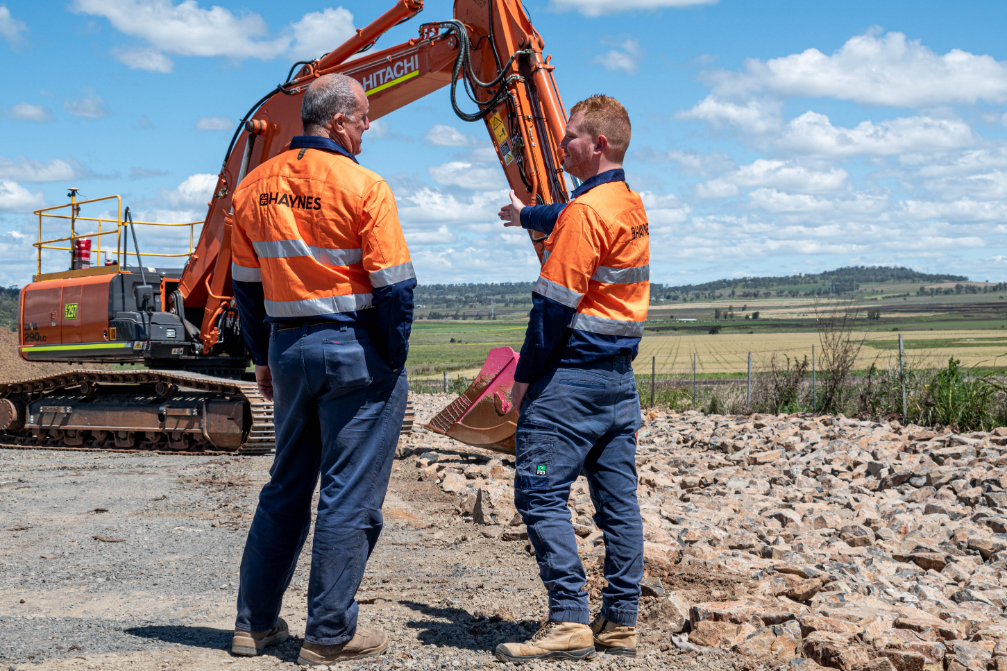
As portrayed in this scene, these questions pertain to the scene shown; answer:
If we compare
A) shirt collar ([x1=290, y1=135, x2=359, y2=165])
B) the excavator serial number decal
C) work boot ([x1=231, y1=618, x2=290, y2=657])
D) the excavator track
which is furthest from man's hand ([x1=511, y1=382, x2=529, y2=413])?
the excavator track

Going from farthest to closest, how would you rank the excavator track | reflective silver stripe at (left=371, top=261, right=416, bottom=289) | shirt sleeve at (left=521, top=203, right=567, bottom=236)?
the excavator track < shirt sleeve at (left=521, top=203, right=567, bottom=236) < reflective silver stripe at (left=371, top=261, right=416, bottom=289)

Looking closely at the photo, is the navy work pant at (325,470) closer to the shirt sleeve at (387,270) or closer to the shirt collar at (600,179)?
the shirt sleeve at (387,270)

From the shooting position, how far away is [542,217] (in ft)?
13.1

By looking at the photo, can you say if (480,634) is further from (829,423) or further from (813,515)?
(829,423)

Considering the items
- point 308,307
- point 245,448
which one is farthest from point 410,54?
point 308,307

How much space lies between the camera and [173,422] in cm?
1134

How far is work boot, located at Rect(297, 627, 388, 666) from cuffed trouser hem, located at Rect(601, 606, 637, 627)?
2.97 ft

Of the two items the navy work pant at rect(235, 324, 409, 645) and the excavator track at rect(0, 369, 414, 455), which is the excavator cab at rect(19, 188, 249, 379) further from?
the navy work pant at rect(235, 324, 409, 645)

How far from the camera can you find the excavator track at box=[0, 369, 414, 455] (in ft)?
35.9

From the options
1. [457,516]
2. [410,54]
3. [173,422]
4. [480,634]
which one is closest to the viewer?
[480,634]

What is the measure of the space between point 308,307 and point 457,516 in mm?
3837

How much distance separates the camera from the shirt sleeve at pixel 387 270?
3.40m

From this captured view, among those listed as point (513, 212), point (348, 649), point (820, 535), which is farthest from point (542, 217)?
point (820, 535)

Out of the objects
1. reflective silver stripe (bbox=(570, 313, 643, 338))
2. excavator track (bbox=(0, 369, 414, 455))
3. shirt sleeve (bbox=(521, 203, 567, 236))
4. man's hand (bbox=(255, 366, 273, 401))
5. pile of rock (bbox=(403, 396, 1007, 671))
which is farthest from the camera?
excavator track (bbox=(0, 369, 414, 455))
